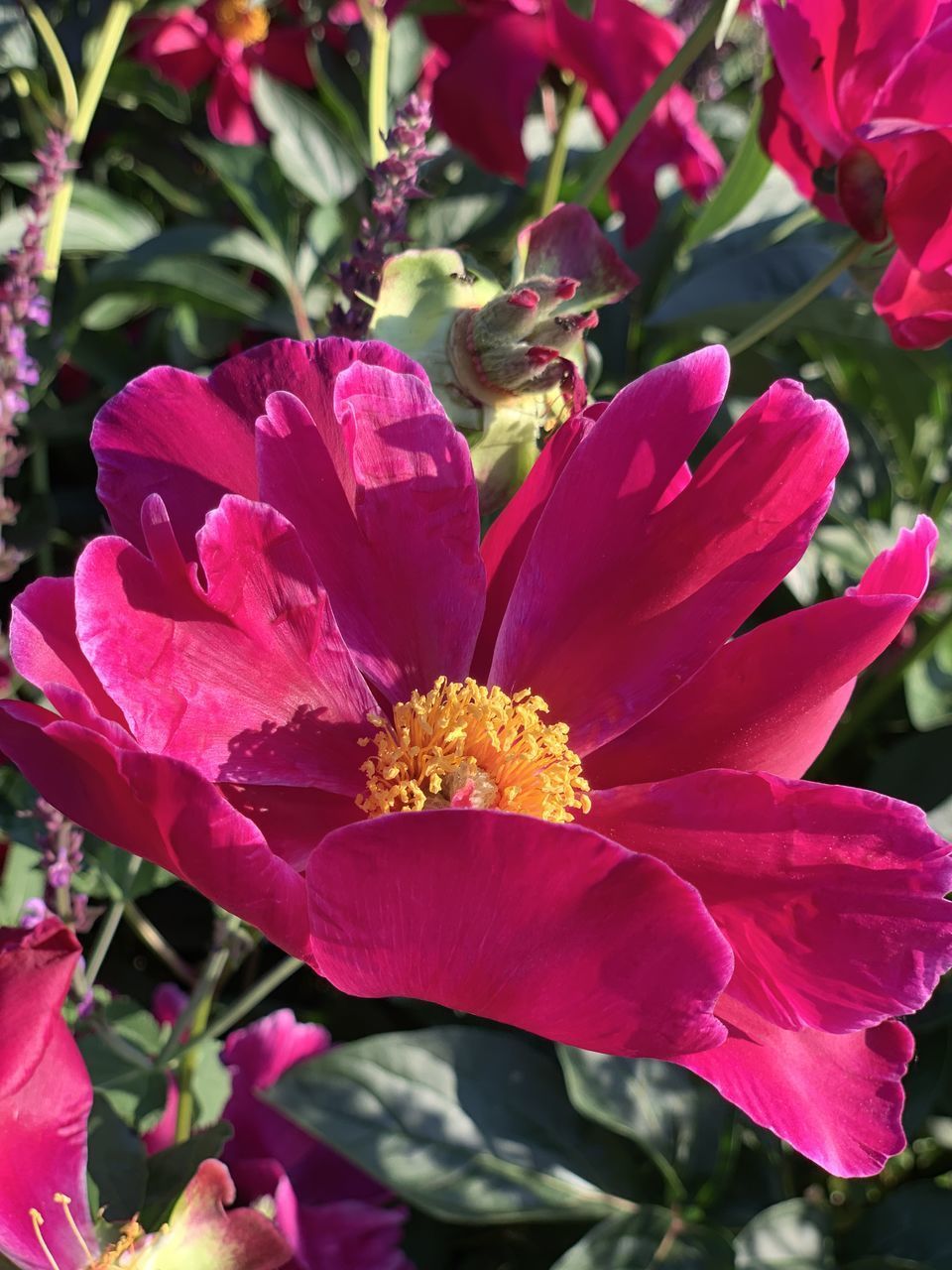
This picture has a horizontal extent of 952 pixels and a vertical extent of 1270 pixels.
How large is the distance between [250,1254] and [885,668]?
802 millimetres

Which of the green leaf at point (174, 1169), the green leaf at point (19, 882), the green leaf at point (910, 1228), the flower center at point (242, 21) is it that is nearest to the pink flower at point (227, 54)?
the flower center at point (242, 21)

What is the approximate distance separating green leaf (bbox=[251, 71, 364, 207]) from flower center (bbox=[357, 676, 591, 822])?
0.66m

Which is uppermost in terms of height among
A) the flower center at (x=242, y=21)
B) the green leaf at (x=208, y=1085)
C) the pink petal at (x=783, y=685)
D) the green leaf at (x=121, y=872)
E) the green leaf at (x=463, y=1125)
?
the flower center at (x=242, y=21)

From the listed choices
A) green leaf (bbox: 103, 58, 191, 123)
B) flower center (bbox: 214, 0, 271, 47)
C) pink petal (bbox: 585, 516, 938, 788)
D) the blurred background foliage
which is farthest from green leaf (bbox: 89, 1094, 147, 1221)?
flower center (bbox: 214, 0, 271, 47)

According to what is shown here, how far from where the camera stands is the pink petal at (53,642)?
52cm

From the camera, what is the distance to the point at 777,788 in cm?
55

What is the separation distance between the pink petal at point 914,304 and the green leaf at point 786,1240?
62cm

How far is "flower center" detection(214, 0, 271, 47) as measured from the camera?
1.35m

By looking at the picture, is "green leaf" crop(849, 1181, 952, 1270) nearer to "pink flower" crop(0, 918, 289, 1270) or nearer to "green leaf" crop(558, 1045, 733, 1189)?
"green leaf" crop(558, 1045, 733, 1189)

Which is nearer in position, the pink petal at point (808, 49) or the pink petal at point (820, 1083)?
the pink petal at point (820, 1083)

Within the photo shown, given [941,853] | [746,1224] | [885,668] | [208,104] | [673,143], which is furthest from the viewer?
[208,104]

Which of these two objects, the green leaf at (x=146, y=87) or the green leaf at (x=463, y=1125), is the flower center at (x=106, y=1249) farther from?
the green leaf at (x=146, y=87)

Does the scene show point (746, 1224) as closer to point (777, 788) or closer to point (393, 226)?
point (777, 788)

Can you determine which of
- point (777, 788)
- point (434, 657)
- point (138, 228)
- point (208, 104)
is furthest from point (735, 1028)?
point (208, 104)
